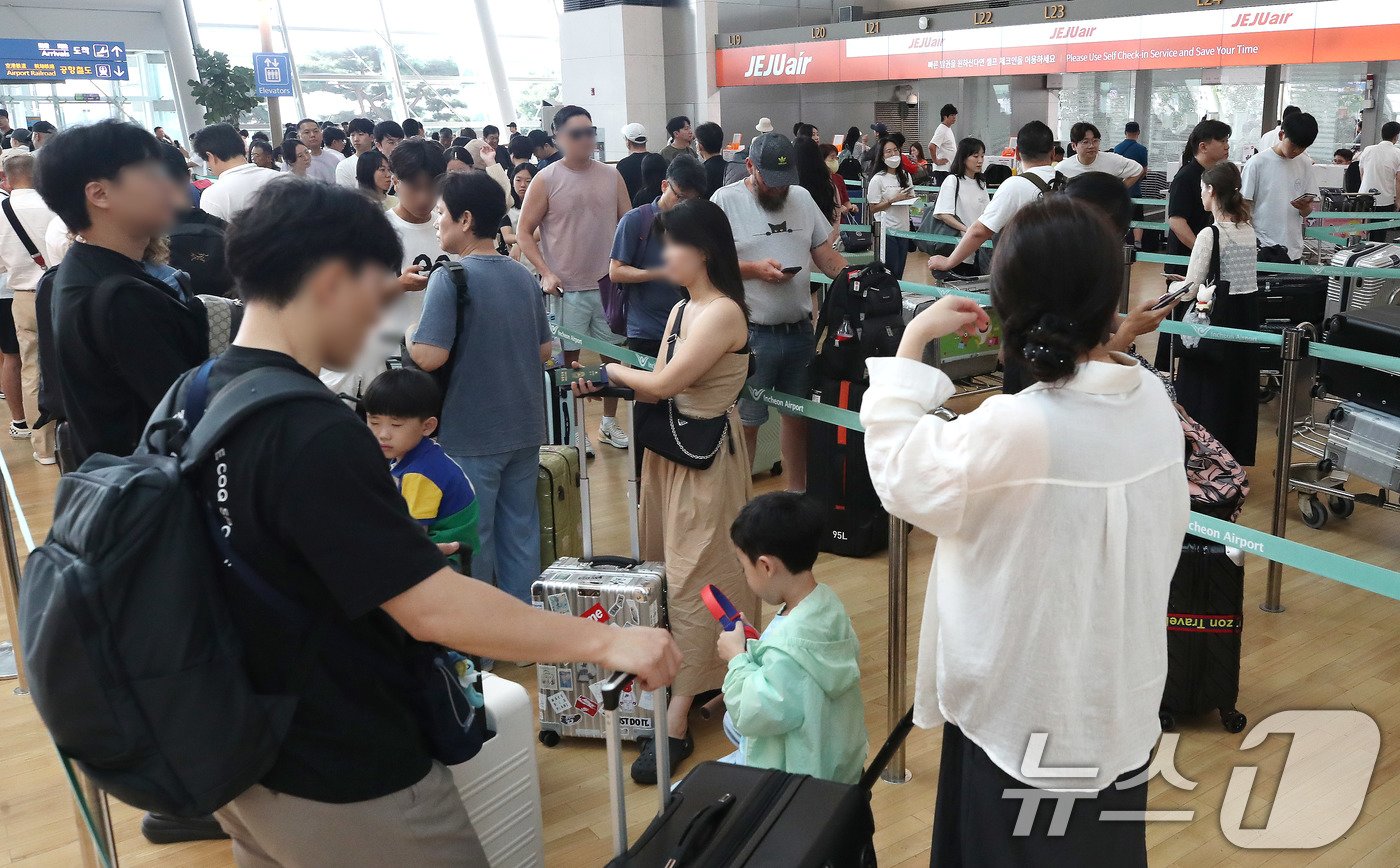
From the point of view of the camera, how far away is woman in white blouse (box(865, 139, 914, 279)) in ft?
32.1

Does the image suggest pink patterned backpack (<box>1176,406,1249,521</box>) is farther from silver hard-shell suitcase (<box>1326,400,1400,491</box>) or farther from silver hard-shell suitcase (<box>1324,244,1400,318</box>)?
silver hard-shell suitcase (<box>1324,244,1400,318</box>)

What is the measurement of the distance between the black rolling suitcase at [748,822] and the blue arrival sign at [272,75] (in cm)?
1738

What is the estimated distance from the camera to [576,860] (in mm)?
2855

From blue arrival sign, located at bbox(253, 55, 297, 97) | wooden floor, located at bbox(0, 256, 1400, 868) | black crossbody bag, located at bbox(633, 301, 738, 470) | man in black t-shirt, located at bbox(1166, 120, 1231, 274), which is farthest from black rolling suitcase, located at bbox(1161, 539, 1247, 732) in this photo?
blue arrival sign, located at bbox(253, 55, 297, 97)

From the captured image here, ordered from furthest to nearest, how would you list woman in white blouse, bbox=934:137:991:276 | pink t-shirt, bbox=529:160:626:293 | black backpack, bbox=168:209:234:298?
woman in white blouse, bbox=934:137:991:276 → pink t-shirt, bbox=529:160:626:293 → black backpack, bbox=168:209:234:298

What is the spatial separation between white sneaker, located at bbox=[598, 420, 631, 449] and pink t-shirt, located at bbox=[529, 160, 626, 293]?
0.92 meters

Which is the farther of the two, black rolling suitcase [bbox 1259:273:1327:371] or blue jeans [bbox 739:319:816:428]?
black rolling suitcase [bbox 1259:273:1327:371]

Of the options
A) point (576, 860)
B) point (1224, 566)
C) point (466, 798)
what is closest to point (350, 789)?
point (466, 798)

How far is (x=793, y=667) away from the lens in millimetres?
2506

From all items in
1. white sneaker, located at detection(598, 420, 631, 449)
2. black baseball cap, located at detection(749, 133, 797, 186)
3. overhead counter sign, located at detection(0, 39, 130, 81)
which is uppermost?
overhead counter sign, located at detection(0, 39, 130, 81)

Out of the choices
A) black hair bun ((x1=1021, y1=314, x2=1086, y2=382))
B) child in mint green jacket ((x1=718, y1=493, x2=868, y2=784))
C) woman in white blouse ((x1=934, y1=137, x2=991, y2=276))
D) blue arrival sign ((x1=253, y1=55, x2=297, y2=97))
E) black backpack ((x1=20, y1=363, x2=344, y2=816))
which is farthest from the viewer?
blue arrival sign ((x1=253, y1=55, x2=297, y2=97))

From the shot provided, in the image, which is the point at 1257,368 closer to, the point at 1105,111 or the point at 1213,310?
the point at 1213,310

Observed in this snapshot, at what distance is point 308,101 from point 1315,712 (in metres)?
19.2

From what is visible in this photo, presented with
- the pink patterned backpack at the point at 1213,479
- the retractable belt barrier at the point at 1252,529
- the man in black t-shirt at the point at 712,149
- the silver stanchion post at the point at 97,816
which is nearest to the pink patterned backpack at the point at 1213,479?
the pink patterned backpack at the point at 1213,479
